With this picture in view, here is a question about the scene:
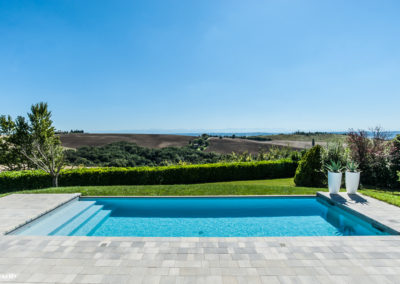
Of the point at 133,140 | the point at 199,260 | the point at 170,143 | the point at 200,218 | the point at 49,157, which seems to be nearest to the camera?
the point at 199,260

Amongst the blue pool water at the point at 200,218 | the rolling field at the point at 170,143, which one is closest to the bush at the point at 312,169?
the blue pool water at the point at 200,218

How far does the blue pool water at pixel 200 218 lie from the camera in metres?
5.57

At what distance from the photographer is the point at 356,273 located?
3.04 m

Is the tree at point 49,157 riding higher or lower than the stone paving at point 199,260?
higher

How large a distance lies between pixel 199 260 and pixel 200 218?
329 centimetres

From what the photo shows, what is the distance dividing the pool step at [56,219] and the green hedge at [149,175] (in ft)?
13.8

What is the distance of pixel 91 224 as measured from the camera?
246 inches

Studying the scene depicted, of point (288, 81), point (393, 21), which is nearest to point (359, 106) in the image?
point (288, 81)

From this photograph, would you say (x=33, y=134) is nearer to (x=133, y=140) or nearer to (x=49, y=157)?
(x=49, y=157)

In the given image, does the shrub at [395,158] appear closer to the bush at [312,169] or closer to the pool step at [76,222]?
the bush at [312,169]

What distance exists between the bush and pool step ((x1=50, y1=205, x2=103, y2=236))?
8.88m

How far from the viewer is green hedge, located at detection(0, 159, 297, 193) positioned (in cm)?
1144

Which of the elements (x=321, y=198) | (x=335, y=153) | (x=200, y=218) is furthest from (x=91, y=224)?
(x=335, y=153)

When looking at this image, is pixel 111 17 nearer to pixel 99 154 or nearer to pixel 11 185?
pixel 11 185
